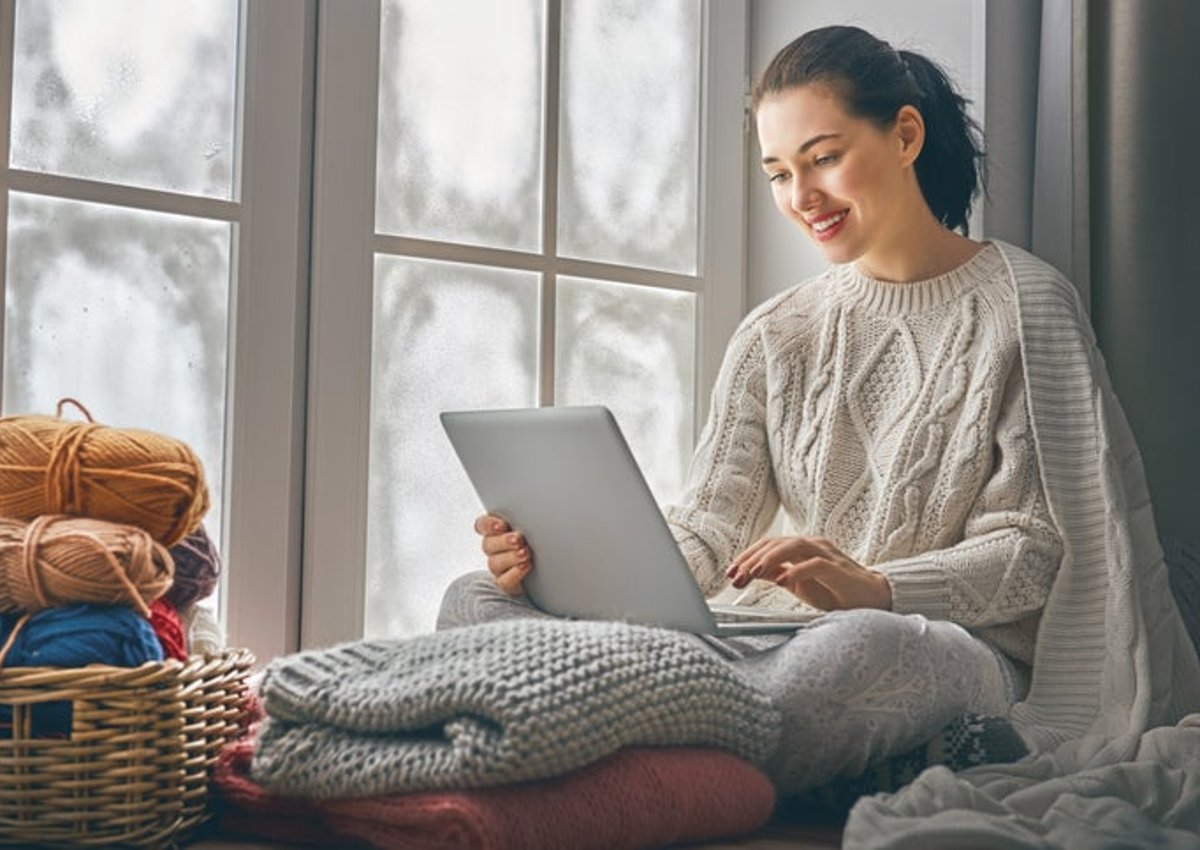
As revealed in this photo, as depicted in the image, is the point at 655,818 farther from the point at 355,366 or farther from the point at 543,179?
the point at 543,179

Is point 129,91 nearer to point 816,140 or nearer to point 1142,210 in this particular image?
point 816,140

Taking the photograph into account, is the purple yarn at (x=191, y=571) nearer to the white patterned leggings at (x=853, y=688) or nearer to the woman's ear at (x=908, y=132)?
the white patterned leggings at (x=853, y=688)

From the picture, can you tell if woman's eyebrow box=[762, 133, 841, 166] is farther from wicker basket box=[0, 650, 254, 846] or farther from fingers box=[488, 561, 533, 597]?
wicker basket box=[0, 650, 254, 846]

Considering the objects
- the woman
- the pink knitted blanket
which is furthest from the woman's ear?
the pink knitted blanket

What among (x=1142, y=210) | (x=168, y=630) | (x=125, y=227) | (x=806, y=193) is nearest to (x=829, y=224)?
(x=806, y=193)

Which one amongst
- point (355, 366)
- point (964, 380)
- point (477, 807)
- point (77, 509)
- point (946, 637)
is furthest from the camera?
point (355, 366)

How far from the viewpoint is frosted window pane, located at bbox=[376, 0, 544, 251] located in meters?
2.15

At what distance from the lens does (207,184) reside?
1987mm

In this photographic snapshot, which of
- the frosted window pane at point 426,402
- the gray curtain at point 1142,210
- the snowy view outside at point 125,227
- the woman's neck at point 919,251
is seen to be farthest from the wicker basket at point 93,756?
the gray curtain at point 1142,210

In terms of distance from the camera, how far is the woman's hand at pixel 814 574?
1.70 metres

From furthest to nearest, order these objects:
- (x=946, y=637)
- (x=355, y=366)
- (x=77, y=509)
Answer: (x=355, y=366)
(x=946, y=637)
(x=77, y=509)

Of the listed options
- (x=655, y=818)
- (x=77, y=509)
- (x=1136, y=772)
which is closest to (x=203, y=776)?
(x=77, y=509)

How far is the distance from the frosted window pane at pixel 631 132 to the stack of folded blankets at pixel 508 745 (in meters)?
1.01

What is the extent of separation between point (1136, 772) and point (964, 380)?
0.62 m
